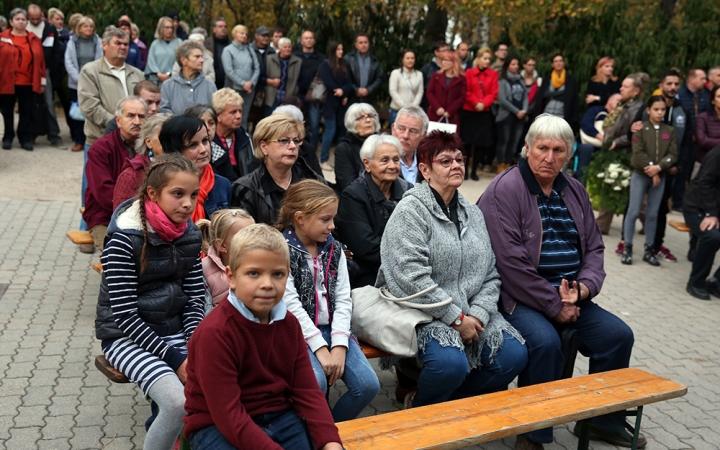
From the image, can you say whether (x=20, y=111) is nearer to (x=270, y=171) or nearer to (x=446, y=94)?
(x=446, y=94)

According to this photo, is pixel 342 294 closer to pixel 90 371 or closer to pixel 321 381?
pixel 321 381

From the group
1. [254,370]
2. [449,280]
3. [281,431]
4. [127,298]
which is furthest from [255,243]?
[449,280]

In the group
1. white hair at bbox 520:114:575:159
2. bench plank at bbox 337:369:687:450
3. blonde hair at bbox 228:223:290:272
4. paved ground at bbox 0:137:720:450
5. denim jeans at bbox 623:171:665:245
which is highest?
white hair at bbox 520:114:575:159

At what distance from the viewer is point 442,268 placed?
4629mm

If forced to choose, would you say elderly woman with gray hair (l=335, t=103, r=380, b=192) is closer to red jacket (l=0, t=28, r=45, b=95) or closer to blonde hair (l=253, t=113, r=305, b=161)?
blonde hair (l=253, t=113, r=305, b=161)

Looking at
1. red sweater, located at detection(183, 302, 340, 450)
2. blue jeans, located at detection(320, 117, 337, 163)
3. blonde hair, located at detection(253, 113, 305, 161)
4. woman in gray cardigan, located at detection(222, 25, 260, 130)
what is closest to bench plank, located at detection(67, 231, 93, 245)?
blonde hair, located at detection(253, 113, 305, 161)

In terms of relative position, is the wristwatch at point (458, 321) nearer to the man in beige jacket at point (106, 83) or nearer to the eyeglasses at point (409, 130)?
the eyeglasses at point (409, 130)

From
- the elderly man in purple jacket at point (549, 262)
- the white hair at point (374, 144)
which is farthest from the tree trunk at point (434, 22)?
the elderly man in purple jacket at point (549, 262)

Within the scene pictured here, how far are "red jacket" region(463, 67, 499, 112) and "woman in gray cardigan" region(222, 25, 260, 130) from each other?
11.7 ft

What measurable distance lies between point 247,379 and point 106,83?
243 inches

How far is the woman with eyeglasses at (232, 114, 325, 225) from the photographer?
5.31 meters

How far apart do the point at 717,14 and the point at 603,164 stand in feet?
20.3

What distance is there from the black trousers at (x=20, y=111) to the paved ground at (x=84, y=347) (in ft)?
8.58

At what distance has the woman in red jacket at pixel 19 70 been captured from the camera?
12031 millimetres
